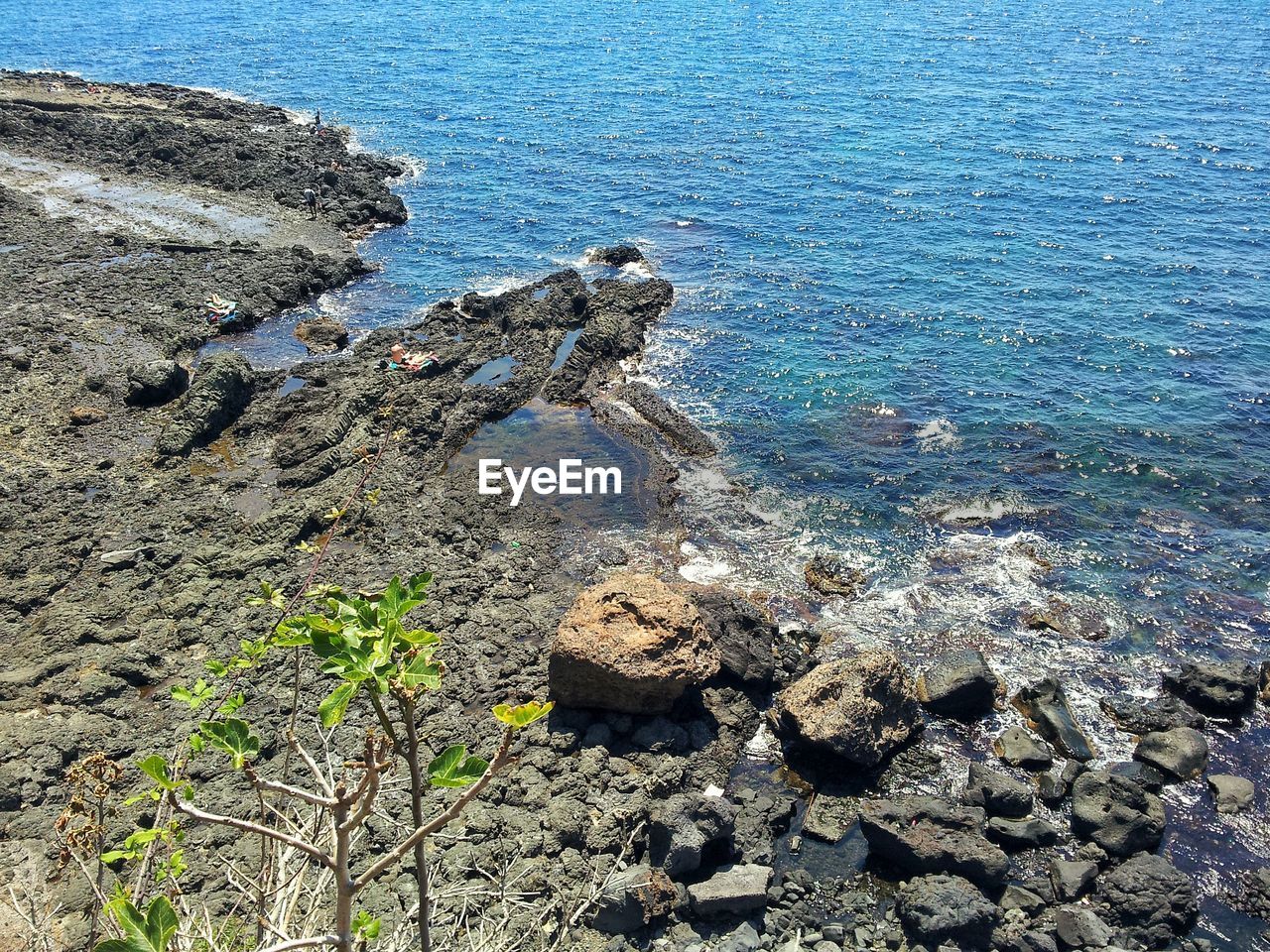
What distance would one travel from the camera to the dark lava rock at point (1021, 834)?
14.9 meters

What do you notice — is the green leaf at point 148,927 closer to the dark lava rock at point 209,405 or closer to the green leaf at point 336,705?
the green leaf at point 336,705

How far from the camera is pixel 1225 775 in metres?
16.2

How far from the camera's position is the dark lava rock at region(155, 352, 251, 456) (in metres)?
23.9

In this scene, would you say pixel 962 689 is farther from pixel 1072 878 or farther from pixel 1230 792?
pixel 1230 792

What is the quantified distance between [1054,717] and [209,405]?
2329cm

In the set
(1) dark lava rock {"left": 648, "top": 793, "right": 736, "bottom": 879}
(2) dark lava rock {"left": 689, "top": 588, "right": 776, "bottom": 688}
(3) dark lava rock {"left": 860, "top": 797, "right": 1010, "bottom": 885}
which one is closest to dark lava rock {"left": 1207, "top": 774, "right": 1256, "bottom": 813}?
(3) dark lava rock {"left": 860, "top": 797, "right": 1010, "bottom": 885}

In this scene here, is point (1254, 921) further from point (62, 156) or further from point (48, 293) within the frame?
point (62, 156)

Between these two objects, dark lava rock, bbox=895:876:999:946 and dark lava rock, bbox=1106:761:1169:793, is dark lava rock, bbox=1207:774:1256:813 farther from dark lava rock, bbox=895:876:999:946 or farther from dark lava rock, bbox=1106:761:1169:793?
dark lava rock, bbox=895:876:999:946

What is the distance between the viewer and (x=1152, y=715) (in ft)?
56.7

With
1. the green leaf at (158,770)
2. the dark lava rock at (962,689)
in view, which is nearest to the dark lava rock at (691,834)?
the dark lava rock at (962,689)

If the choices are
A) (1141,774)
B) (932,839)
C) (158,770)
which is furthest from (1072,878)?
(158,770)

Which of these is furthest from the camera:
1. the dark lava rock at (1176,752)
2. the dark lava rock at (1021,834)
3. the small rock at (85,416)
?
the small rock at (85,416)

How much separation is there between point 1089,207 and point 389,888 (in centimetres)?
4131

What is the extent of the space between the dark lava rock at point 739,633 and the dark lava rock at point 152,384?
57.9 feet
